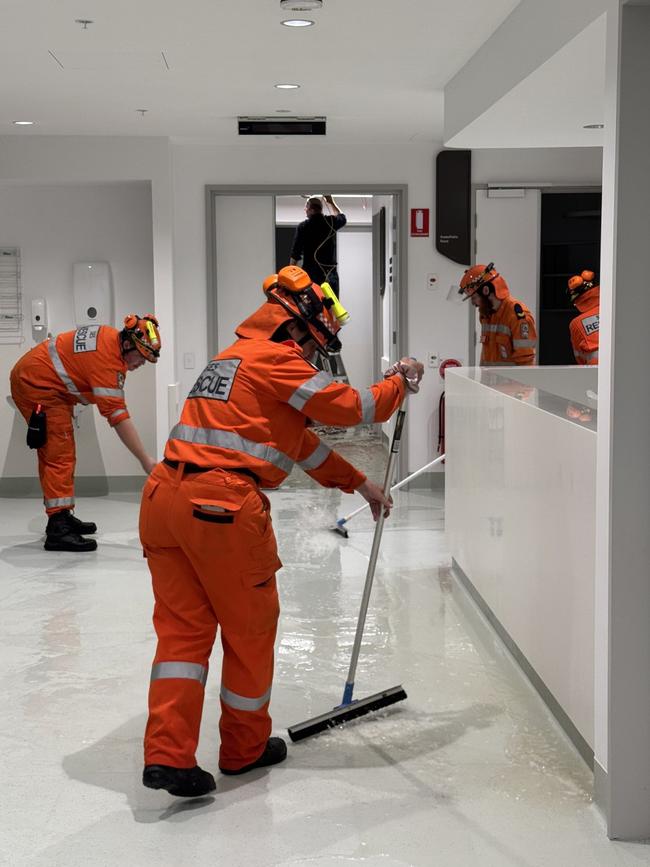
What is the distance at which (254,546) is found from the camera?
10.5 feet

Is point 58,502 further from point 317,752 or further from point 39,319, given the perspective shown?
point 317,752

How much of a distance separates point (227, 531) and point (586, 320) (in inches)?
162

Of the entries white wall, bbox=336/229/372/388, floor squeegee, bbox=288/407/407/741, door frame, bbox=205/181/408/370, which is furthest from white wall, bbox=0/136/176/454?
white wall, bbox=336/229/372/388

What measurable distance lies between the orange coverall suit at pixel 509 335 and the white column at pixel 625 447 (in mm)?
4374

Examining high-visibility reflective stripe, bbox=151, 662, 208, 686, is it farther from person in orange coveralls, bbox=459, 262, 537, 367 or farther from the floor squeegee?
person in orange coveralls, bbox=459, 262, 537, 367

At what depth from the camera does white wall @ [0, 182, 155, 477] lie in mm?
8289

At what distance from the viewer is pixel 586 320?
6.68 metres

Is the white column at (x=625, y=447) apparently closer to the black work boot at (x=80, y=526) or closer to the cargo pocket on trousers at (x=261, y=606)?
the cargo pocket on trousers at (x=261, y=606)

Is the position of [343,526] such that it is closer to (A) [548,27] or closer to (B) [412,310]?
(B) [412,310]

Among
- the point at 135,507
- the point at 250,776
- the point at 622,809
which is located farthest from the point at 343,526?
the point at 622,809

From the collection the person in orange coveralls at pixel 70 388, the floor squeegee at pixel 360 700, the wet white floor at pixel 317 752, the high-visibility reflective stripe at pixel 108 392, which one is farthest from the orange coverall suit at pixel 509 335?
the floor squeegee at pixel 360 700

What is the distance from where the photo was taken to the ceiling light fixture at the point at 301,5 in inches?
168

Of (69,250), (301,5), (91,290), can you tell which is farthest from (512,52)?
A: (69,250)

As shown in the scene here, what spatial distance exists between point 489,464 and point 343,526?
2.19 meters
